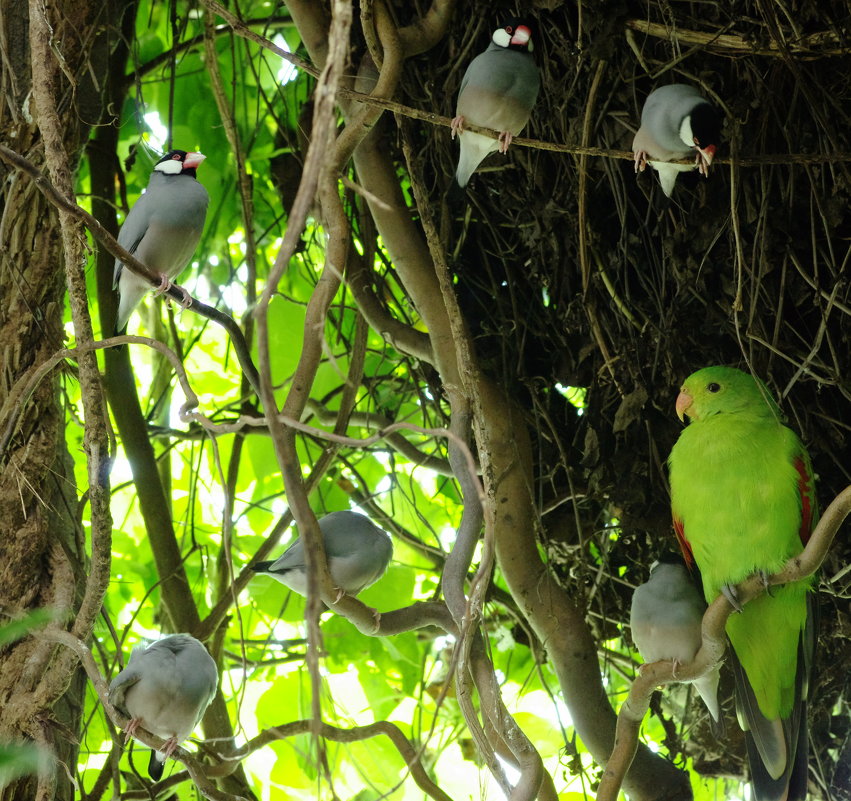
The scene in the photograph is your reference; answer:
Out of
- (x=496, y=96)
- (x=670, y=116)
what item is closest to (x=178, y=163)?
(x=496, y=96)

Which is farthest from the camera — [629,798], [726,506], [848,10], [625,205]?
[629,798]

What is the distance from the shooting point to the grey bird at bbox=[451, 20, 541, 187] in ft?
7.00

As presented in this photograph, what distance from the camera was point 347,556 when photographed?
2.14 metres

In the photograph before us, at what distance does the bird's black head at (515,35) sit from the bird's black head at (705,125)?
0.49 meters

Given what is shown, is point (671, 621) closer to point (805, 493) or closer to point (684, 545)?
point (684, 545)

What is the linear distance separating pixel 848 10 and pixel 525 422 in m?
1.28

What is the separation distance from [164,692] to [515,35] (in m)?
1.71

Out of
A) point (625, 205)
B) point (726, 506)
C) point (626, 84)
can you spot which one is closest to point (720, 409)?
point (726, 506)

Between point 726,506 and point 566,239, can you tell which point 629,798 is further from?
point 566,239

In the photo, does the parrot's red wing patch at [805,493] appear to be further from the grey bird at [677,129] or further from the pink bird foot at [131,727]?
the pink bird foot at [131,727]

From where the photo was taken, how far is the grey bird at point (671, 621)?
2.25m

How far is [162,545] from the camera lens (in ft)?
9.66

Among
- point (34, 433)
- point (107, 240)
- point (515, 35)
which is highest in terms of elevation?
point (515, 35)

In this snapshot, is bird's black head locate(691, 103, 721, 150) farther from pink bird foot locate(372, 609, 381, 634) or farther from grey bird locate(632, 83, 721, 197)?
pink bird foot locate(372, 609, 381, 634)
